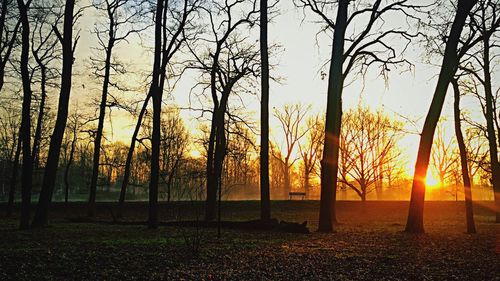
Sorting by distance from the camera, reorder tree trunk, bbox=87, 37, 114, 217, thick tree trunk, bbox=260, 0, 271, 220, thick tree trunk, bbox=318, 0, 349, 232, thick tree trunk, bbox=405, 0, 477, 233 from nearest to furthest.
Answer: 1. thick tree trunk, bbox=405, 0, 477, 233
2. thick tree trunk, bbox=318, 0, 349, 232
3. thick tree trunk, bbox=260, 0, 271, 220
4. tree trunk, bbox=87, 37, 114, 217

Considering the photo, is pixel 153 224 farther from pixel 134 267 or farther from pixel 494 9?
pixel 494 9

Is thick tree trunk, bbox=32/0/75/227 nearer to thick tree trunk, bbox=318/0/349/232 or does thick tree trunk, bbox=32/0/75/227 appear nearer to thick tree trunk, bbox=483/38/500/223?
thick tree trunk, bbox=318/0/349/232

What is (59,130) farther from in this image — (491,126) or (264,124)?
(491,126)

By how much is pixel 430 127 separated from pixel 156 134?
30.6ft

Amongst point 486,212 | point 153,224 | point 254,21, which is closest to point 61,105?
point 153,224

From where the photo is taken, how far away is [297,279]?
19.3ft

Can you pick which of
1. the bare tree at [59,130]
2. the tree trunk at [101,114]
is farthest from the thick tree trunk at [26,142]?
the tree trunk at [101,114]

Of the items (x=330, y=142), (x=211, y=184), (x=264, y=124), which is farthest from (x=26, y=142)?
(x=330, y=142)

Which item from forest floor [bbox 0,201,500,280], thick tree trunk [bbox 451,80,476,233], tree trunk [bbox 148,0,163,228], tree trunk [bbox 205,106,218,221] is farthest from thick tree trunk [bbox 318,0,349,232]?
tree trunk [bbox 205,106,218,221]

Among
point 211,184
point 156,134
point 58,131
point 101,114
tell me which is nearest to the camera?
point 58,131

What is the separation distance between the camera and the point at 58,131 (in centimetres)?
1338

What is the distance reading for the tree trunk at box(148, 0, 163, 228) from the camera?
14125mm

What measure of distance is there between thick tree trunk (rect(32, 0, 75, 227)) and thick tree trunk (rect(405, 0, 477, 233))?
1165cm

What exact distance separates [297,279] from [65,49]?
1165 centimetres
